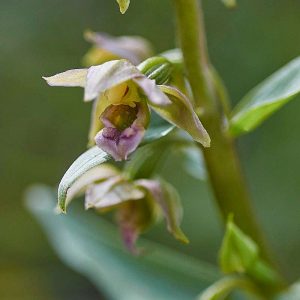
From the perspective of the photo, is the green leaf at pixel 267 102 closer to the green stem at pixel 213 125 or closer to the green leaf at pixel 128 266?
the green stem at pixel 213 125

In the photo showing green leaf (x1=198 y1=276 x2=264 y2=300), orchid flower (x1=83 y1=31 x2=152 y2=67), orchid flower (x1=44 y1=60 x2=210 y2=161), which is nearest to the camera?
orchid flower (x1=44 y1=60 x2=210 y2=161)

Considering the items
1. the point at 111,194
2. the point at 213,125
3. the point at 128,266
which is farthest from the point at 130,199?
the point at 128,266

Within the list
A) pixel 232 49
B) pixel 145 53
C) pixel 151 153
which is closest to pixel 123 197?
pixel 151 153

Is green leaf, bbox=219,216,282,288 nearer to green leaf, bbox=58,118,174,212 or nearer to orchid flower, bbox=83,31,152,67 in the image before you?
green leaf, bbox=58,118,174,212

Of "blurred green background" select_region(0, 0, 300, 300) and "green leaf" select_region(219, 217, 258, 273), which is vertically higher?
"green leaf" select_region(219, 217, 258, 273)

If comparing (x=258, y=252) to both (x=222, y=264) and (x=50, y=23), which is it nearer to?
(x=222, y=264)

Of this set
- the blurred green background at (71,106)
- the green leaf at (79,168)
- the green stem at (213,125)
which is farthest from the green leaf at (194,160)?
the blurred green background at (71,106)

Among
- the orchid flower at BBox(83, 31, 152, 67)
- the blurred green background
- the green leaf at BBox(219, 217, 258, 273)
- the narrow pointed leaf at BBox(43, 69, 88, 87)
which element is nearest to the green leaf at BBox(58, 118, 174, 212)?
the narrow pointed leaf at BBox(43, 69, 88, 87)
